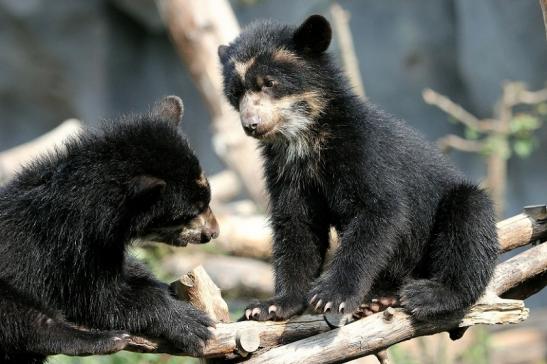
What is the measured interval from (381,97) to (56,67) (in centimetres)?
605

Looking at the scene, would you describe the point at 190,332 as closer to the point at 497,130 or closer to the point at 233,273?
the point at 233,273

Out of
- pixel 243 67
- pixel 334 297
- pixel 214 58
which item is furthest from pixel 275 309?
pixel 214 58

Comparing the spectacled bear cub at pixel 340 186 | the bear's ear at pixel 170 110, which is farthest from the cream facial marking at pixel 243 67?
the bear's ear at pixel 170 110

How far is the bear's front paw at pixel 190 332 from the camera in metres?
4.34

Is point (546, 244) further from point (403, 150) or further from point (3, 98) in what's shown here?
point (3, 98)

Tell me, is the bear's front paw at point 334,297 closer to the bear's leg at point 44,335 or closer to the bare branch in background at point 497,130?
the bear's leg at point 44,335

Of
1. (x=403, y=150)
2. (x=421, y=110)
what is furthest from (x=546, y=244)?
(x=421, y=110)

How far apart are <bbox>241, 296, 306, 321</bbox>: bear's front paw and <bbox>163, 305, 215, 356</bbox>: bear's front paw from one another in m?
0.31

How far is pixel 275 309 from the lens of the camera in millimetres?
4672

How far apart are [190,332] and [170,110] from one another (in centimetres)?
143

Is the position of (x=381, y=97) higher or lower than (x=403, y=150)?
higher

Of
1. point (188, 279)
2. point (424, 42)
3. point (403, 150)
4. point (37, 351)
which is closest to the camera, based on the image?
point (37, 351)

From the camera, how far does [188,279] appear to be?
4.71 m

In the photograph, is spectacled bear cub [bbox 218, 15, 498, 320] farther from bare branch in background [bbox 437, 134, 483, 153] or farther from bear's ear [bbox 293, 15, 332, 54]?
bare branch in background [bbox 437, 134, 483, 153]
